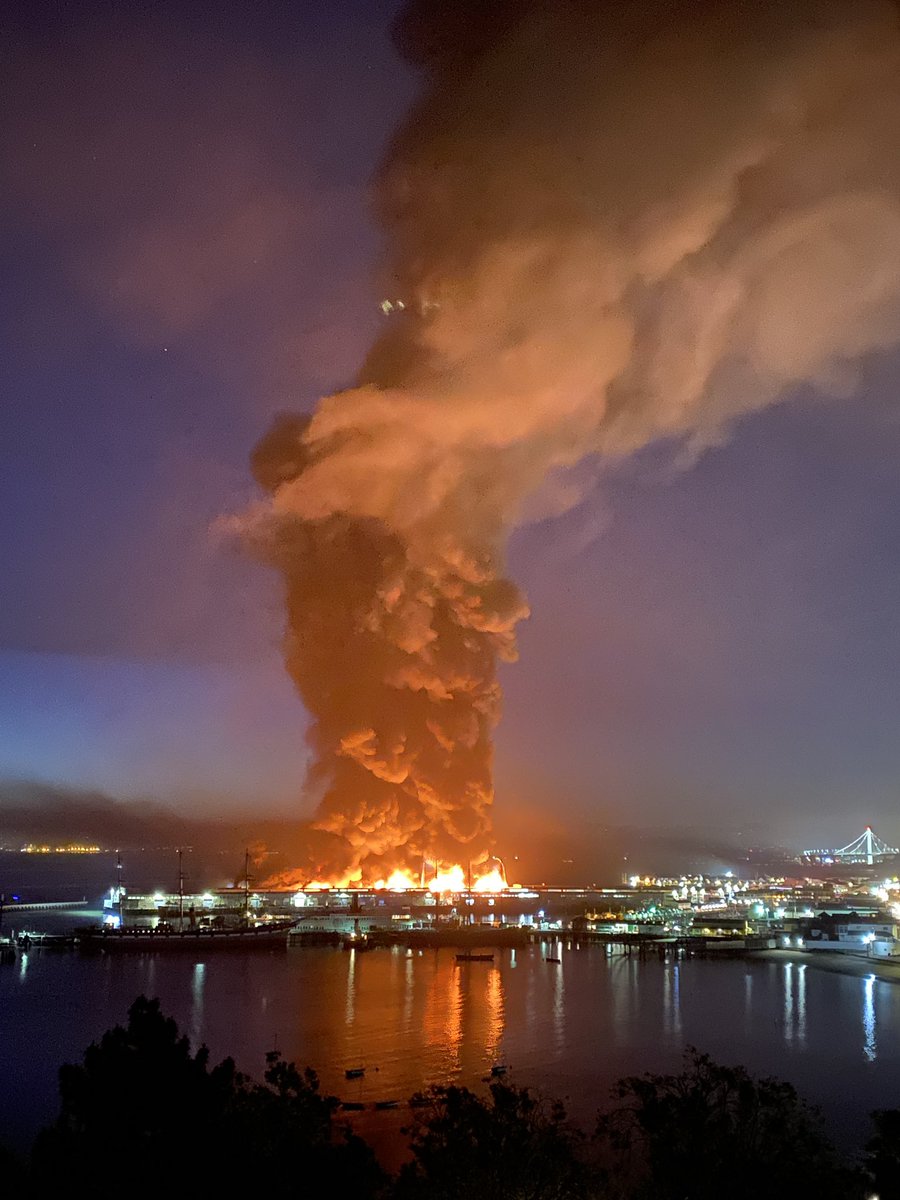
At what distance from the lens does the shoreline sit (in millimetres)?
43719

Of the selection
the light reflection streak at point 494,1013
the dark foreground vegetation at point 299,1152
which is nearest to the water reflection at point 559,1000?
the light reflection streak at point 494,1013

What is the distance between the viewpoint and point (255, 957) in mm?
50562

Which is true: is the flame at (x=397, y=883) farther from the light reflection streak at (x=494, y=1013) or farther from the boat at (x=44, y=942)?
the boat at (x=44, y=942)

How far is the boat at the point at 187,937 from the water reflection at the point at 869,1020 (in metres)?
31.6

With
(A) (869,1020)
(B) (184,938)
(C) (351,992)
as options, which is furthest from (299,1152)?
(B) (184,938)

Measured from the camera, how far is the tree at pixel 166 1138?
805 cm

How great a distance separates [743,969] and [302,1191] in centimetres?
4236

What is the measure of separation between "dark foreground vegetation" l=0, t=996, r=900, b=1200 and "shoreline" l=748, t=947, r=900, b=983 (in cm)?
3638

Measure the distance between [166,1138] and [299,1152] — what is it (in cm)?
149

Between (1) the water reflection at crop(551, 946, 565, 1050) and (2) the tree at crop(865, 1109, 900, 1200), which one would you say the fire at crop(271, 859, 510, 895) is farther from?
(2) the tree at crop(865, 1109, 900, 1200)

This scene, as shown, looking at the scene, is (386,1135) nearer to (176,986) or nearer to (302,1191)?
(302,1191)

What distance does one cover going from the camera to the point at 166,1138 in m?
8.85

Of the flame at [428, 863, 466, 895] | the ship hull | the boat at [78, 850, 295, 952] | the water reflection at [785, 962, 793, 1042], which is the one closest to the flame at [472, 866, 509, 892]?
the flame at [428, 863, 466, 895]

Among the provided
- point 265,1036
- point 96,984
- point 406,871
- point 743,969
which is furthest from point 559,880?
point 265,1036
